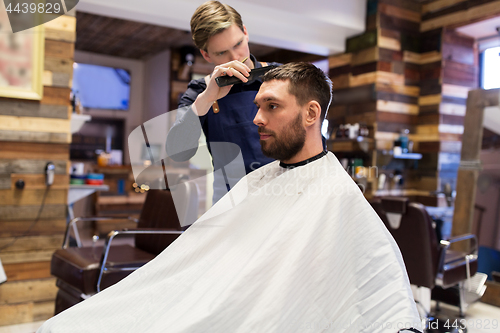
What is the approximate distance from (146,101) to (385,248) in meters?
7.07

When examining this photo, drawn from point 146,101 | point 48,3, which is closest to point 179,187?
point 48,3

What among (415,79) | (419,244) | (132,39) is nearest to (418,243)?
(419,244)

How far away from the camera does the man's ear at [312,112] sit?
1.28 metres

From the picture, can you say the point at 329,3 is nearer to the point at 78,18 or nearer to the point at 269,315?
the point at 78,18

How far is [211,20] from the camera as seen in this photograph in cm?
133

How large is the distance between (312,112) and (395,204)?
1.45 m

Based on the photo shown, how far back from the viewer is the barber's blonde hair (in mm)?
1328

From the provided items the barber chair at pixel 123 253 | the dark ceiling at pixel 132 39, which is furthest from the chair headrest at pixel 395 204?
the dark ceiling at pixel 132 39

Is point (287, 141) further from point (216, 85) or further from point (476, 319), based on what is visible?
point (476, 319)

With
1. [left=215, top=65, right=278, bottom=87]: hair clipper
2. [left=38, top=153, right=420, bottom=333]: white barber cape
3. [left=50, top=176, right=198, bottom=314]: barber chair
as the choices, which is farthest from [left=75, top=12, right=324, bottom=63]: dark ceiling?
[left=38, top=153, right=420, bottom=333]: white barber cape

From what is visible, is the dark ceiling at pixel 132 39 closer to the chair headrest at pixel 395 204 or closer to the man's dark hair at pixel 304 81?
the chair headrest at pixel 395 204

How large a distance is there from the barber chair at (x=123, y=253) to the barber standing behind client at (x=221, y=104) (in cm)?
68

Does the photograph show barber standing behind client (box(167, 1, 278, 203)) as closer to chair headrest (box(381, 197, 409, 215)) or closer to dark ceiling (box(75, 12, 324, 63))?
chair headrest (box(381, 197, 409, 215))

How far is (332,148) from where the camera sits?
4773 mm
